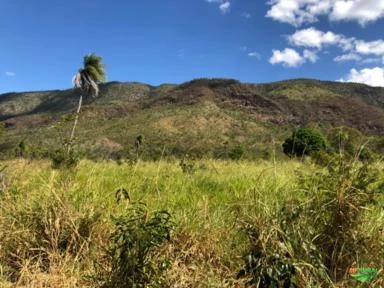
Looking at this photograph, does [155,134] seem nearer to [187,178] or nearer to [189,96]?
[189,96]

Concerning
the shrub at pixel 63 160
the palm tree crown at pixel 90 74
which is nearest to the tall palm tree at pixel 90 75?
the palm tree crown at pixel 90 74

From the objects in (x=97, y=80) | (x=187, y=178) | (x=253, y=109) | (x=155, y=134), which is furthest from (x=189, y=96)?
(x=187, y=178)

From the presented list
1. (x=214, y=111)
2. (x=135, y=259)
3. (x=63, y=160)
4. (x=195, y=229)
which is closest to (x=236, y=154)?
(x=63, y=160)

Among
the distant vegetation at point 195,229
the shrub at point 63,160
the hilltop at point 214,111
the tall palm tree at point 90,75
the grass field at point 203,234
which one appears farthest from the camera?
the hilltop at point 214,111

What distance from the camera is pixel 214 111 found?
82.6 metres

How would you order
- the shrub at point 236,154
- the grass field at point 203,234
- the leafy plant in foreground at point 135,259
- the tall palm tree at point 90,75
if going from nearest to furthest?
1. the leafy plant in foreground at point 135,259
2. the grass field at point 203,234
3. the shrub at point 236,154
4. the tall palm tree at point 90,75

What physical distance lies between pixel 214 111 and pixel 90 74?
38.7m

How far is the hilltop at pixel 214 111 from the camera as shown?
6506cm

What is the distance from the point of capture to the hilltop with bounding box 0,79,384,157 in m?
65.1

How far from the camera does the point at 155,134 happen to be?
62906 millimetres

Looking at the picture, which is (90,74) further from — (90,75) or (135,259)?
(135,259)

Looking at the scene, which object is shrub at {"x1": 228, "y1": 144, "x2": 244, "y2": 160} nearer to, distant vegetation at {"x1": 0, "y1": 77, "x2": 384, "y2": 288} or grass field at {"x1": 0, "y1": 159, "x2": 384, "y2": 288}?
distant vegetation at {"x1": 0, "y1": 77, "x2": 384, "y2": 288}

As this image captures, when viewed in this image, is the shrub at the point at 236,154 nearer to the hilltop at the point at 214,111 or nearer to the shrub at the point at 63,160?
the shrub at the point at 63,160

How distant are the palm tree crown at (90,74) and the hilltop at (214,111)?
8.45 metres
